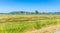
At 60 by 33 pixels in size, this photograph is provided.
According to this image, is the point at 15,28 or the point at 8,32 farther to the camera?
the point at 15,28

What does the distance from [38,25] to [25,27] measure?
3606 mm

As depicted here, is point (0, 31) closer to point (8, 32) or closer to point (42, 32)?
point (8, 32)

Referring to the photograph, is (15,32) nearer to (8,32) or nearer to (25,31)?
(8,32)

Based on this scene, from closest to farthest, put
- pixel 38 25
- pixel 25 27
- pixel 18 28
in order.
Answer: pixel 18 28
pixel 25 27
pixel 38 25

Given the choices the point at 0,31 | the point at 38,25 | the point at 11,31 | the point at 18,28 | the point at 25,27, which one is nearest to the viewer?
the point at 0,31

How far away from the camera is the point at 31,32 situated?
1827 centimetres

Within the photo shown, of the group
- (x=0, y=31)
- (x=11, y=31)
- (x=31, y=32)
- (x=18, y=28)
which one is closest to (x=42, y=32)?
(x=31, y=32)

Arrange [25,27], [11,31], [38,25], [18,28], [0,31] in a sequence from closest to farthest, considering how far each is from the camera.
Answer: [0,31] < [11,31] < [18,28] < [25,27] < [38,25]

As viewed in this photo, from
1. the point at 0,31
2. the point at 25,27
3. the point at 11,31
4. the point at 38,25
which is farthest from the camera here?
the point at 38,25

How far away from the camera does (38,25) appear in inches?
878

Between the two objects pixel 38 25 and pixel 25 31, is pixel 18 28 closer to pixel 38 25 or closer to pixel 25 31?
pixel 25 31

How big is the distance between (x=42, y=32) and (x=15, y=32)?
360 centimetres

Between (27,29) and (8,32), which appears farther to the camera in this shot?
(27,29)

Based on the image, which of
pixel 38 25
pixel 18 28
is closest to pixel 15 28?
pixel 18 28
